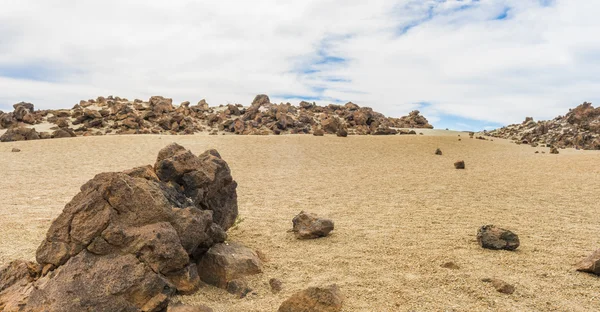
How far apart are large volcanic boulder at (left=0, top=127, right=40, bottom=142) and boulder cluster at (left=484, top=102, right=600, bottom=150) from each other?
103 feet

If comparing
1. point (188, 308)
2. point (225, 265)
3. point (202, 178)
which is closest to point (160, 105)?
point (202, 178)

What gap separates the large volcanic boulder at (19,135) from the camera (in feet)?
66.7

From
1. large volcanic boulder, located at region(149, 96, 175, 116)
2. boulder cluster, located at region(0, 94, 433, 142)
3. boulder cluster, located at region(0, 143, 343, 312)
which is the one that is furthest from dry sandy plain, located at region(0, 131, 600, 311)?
large volcanic boulder, located at region(149, 96, 175, 116)

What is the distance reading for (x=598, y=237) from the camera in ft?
19.0

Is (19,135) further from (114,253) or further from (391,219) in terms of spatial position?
(114,253)

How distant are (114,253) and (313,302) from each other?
5.94 feet

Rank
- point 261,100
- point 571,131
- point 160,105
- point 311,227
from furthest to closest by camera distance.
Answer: point 261,100, point 160,105, point 571,131, point 311,227

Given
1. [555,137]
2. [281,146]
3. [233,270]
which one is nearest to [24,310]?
[233,270]

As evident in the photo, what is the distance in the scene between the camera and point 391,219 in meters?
7.12

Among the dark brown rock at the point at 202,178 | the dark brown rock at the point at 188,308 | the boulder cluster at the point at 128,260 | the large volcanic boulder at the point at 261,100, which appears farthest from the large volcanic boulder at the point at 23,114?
the dark brown rock at the point at 188,308

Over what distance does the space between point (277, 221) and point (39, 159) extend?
1271 centimetres

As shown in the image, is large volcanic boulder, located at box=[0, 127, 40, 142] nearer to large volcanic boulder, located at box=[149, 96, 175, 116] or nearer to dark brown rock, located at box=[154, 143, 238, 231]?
large volcanic boulder, located at box=[149, 96, 175, 116]

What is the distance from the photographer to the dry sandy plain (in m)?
3.88

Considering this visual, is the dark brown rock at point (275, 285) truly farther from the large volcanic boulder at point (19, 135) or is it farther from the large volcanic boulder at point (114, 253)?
the large volcanic boulder at point (19, 135)
